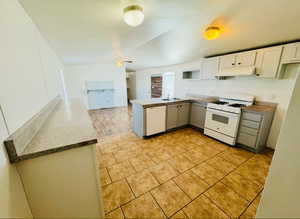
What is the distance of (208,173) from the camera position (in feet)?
6.52

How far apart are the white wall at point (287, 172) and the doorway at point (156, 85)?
5716 mm

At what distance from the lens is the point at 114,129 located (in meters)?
3.82

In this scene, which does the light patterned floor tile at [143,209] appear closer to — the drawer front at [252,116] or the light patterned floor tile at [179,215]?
the light patterned floor tile at [179,215]

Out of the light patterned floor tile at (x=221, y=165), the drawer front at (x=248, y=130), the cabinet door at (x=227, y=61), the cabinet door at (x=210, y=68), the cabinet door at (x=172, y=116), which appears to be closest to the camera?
the light patterned floor tile at (x=221, y=165)

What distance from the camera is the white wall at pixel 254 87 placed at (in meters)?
2.42

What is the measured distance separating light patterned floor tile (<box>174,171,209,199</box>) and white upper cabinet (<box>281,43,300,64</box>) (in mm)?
2539

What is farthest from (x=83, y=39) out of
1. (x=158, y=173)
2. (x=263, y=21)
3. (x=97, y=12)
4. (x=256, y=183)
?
(x=256, y=183)

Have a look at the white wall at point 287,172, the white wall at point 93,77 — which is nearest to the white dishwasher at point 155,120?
the white wall at point 287,172

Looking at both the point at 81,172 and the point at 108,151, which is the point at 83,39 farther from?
the point at 81,172

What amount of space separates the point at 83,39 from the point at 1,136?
2.51 metres

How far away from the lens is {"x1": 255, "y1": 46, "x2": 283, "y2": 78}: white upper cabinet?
2.24 meters

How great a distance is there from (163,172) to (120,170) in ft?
2.38

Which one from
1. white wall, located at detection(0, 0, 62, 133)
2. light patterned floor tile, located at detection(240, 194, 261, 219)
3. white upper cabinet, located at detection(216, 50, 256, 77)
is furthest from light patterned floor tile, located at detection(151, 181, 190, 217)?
white upper cabinet, located at detection(216, 50, 256, 77)

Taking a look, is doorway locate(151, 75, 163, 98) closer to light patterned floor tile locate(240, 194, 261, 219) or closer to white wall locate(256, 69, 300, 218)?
light patterned floor tile locate(240, 194, 261, 219)
